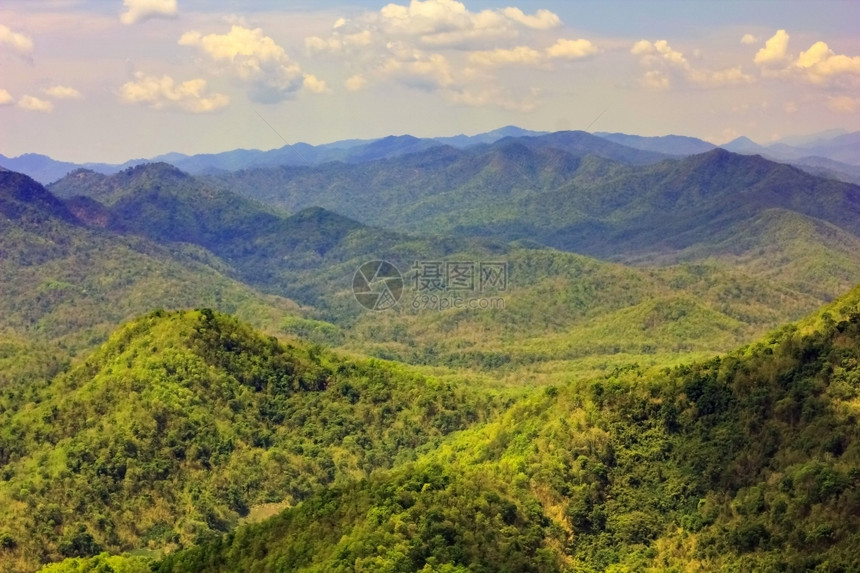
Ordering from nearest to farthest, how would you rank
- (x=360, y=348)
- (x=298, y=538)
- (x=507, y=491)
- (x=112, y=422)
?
(x=298, y=538) < (x=507, y=491) < (x=112, y=422) < (x=360, y=348)

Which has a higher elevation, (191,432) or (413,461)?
(191,432)

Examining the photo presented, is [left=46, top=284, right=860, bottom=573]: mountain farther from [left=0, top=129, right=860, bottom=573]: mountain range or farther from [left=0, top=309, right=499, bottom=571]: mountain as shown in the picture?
[left=0, top=309, right=499, bottom=571]: mountain

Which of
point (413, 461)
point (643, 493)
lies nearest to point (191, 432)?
point (413, 461)

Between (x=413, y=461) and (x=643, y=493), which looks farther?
(x=413, y=461)

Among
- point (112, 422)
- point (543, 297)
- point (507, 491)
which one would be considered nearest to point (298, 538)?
point (507, 491)

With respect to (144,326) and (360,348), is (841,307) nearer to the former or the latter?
(144,326)

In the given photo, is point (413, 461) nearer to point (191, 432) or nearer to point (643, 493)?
point (191, 432)

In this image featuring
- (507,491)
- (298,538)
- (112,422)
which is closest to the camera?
(298,538)

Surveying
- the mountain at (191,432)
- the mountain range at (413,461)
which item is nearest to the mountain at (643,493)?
the mountain range at (413,461)
